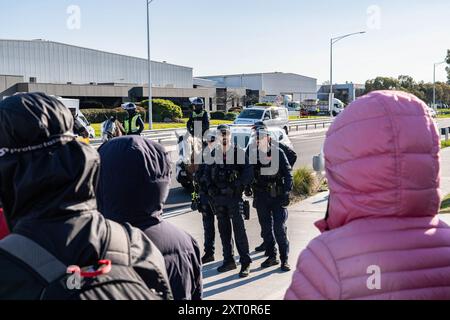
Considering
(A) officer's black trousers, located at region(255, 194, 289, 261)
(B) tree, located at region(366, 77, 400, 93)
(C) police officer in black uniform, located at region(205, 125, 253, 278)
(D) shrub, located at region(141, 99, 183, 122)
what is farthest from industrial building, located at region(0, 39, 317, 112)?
(A) officer's black trousers, located at region(255, 194, 289, 261)

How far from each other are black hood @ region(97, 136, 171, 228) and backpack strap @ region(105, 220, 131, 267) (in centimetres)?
80

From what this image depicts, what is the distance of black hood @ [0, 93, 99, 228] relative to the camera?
1.75 m

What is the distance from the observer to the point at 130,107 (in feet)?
39.4

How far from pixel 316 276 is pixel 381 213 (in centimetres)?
36

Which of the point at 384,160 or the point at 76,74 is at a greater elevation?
the point at 76,74

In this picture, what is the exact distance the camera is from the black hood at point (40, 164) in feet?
5.73

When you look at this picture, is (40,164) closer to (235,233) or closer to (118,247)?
(118,247)

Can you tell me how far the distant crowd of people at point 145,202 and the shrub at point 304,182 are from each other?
9.27 metres

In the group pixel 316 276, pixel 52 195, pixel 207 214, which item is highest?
pixel 52 195

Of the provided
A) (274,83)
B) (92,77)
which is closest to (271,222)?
(92,77)

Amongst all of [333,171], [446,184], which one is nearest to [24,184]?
[333,171]

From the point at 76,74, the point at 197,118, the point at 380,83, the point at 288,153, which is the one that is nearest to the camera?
the point at 288,153

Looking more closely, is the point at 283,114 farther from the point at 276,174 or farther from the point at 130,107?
the point at 276,174

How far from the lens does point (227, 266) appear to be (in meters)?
6.84
